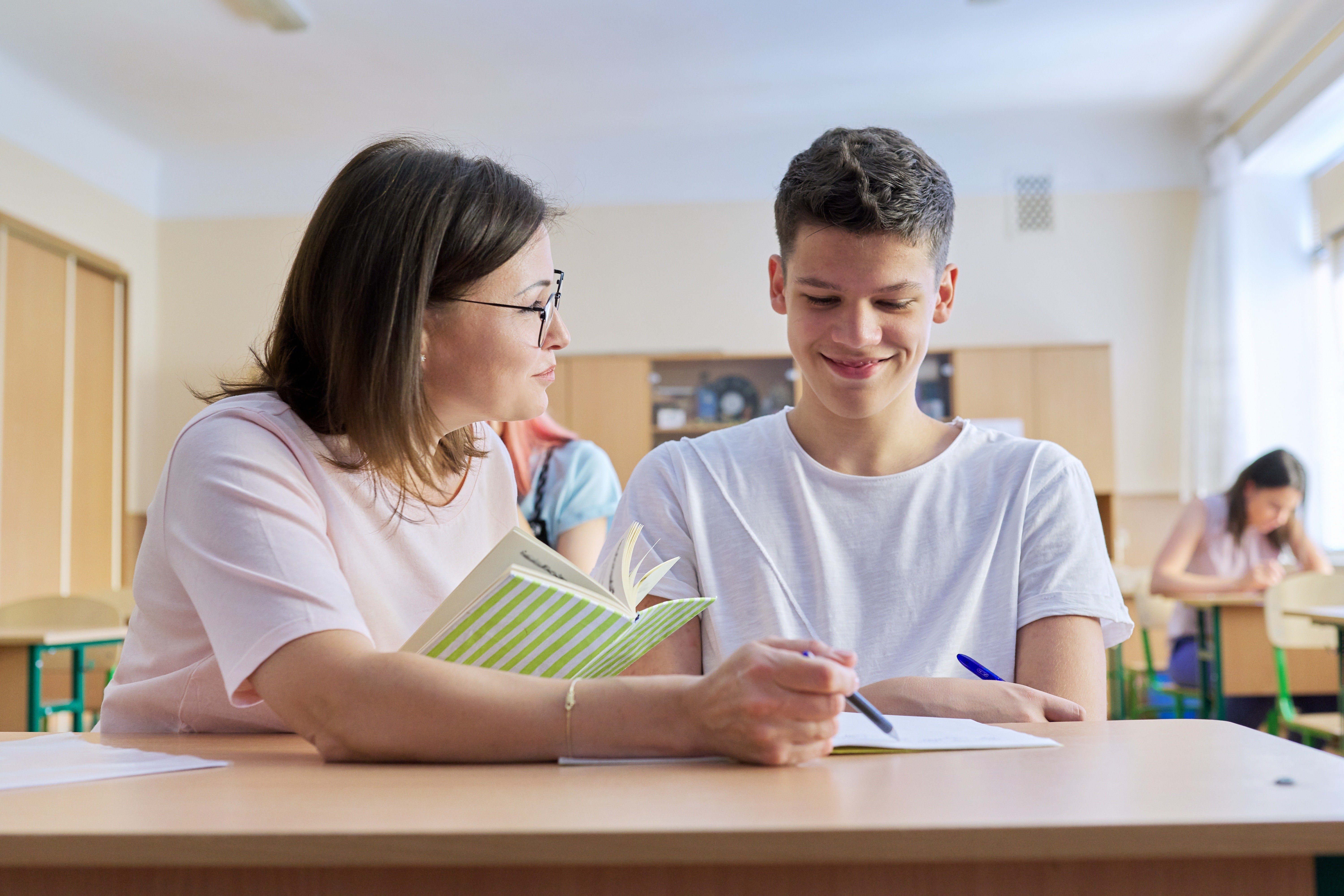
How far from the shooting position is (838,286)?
1372 millimetres

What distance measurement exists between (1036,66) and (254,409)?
6.24 meters

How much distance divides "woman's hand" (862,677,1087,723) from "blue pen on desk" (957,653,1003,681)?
0.09ft

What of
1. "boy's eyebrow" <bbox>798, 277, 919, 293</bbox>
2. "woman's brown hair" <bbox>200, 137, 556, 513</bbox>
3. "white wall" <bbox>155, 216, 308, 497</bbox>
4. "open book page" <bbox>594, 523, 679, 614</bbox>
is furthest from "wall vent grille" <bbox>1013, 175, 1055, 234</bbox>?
"open book page" <bbox>594, 523, 679, 614</bbox>

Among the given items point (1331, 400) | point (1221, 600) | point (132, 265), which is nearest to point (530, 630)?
point (1221, 600)

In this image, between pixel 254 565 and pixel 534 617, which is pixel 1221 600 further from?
pixel 254 565

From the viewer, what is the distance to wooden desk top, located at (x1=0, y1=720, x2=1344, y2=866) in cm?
63

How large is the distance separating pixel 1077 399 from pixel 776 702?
6.42 metres

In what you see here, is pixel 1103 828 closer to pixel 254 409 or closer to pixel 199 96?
pixel 254 409

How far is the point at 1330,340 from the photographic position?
669 centimetres

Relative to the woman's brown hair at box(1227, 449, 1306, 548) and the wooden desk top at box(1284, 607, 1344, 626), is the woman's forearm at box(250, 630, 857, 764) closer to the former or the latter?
the wooden desk top at box(1284, 607, 1344, 626)

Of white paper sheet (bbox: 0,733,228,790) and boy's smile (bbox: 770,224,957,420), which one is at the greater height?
boy's smile (bbox: 770,224,957,420)

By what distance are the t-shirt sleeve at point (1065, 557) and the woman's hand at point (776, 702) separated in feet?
1.83

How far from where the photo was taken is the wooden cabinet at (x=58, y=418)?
6031 mm

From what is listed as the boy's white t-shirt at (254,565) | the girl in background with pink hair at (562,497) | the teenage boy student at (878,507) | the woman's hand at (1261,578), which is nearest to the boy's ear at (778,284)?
the teenage boy student at (878,507)
